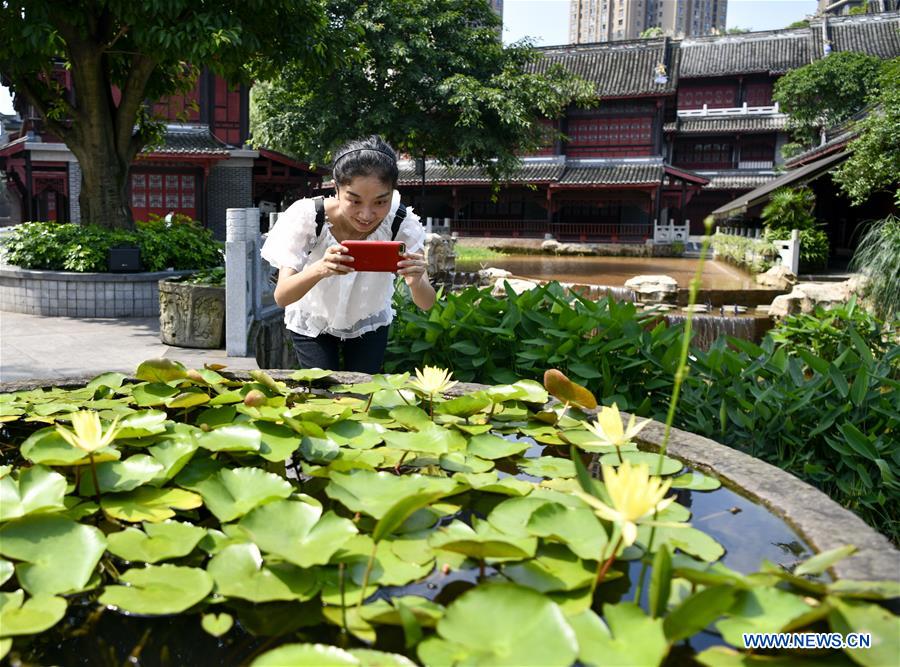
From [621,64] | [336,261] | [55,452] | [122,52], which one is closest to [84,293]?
[122,52]

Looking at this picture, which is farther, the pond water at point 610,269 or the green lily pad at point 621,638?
the pond water at point 610,269

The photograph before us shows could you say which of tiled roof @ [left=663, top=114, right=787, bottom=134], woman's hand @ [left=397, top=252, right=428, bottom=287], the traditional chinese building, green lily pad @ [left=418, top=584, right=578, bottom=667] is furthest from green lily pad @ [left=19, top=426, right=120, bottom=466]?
tiled roof @ [left=663, top=114, right=787, bottom=134]

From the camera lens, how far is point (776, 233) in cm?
1833

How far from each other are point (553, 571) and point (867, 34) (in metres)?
40.6

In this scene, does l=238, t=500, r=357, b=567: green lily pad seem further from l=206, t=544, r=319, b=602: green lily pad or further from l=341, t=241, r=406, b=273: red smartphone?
l=341, t=241, r=406, b=273: red smartphone

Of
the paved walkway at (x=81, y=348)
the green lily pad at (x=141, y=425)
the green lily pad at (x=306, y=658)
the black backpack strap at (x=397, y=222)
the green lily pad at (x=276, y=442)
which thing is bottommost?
the paved walkway at (x=81, y=348)

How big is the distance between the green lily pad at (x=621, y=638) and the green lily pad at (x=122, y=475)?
2.93 feet

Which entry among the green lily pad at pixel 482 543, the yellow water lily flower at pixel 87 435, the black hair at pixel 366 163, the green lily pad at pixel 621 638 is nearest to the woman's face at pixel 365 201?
the black hair at pixel 366 163

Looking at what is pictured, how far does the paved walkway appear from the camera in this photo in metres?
5.33

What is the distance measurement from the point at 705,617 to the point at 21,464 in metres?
1.64

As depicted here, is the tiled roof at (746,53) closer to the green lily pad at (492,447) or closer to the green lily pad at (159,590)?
the green lily pad at (492,447)

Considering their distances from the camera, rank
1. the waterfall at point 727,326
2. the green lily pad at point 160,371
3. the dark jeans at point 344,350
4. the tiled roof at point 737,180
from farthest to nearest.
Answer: the tiled roof at point 737,180, the waterfall at point 727,326, the dark jeans at point 344,350, the green lily pad at point 160,371

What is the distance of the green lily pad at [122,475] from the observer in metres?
1.45

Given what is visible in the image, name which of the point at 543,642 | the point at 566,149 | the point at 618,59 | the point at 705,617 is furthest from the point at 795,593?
the point at 618,59
